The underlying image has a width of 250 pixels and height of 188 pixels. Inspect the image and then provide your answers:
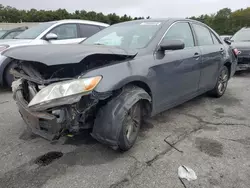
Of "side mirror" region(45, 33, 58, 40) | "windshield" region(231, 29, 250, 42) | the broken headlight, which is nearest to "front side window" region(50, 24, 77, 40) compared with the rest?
"side mirror" region(45, 33, 58, 40)

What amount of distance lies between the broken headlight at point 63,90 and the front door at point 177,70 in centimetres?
112

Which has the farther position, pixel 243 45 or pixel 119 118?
pixel 243 45

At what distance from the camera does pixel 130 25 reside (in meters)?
3.73

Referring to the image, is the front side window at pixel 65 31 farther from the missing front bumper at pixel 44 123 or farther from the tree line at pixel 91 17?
the tree line at pixel 91 17

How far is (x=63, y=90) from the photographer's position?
2156 mm

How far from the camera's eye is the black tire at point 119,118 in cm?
243

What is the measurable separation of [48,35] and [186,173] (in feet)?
15.4

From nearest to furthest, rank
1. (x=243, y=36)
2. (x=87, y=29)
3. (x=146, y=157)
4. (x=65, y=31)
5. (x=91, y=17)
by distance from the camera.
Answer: (x=146, y=157) < (x=65, y=31) < (x=87, y=29) < (x=243, y=36) < (x=91, y=17)

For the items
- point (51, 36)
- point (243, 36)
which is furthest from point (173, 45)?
point (243, 36)

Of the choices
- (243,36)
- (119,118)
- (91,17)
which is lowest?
(119,118)

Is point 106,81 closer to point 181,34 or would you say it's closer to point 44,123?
point 44,123

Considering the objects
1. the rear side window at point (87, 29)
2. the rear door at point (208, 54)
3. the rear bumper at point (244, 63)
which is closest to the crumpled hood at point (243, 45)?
the rear bumper at point (244, 63)

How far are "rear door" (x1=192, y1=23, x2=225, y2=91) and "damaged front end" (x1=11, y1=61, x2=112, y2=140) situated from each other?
236 centimetres

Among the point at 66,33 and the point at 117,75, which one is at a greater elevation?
the point at 66,33
